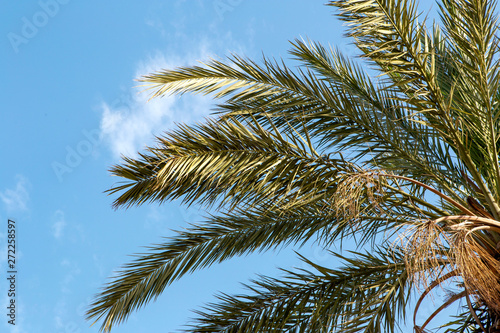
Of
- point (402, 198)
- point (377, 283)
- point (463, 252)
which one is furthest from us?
point (402, 198)

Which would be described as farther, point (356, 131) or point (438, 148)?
point (438, 148)

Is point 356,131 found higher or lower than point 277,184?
higher

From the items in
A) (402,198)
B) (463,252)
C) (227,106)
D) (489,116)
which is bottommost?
(463,252)

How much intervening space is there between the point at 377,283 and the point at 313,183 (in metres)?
1.06

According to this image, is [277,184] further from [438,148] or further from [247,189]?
[438,148]

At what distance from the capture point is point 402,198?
17.3ft

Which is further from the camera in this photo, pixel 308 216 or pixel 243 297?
pixel 308 216

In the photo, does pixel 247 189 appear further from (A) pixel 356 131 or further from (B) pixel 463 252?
(B) pixel 463 252

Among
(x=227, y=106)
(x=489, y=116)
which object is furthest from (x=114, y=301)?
(x=489, y=116)

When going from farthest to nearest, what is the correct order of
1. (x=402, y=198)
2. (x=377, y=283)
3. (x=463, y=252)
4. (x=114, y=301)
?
(x=114, y=301), (x=402, y=198), (x=377, y=283), (x=463, y=252)

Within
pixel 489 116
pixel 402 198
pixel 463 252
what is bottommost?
pixel 463 252

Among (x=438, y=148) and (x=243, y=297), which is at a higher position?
(x=438, y=148)

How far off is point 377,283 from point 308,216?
4.50 feet

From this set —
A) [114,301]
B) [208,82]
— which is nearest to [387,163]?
[208,82]
